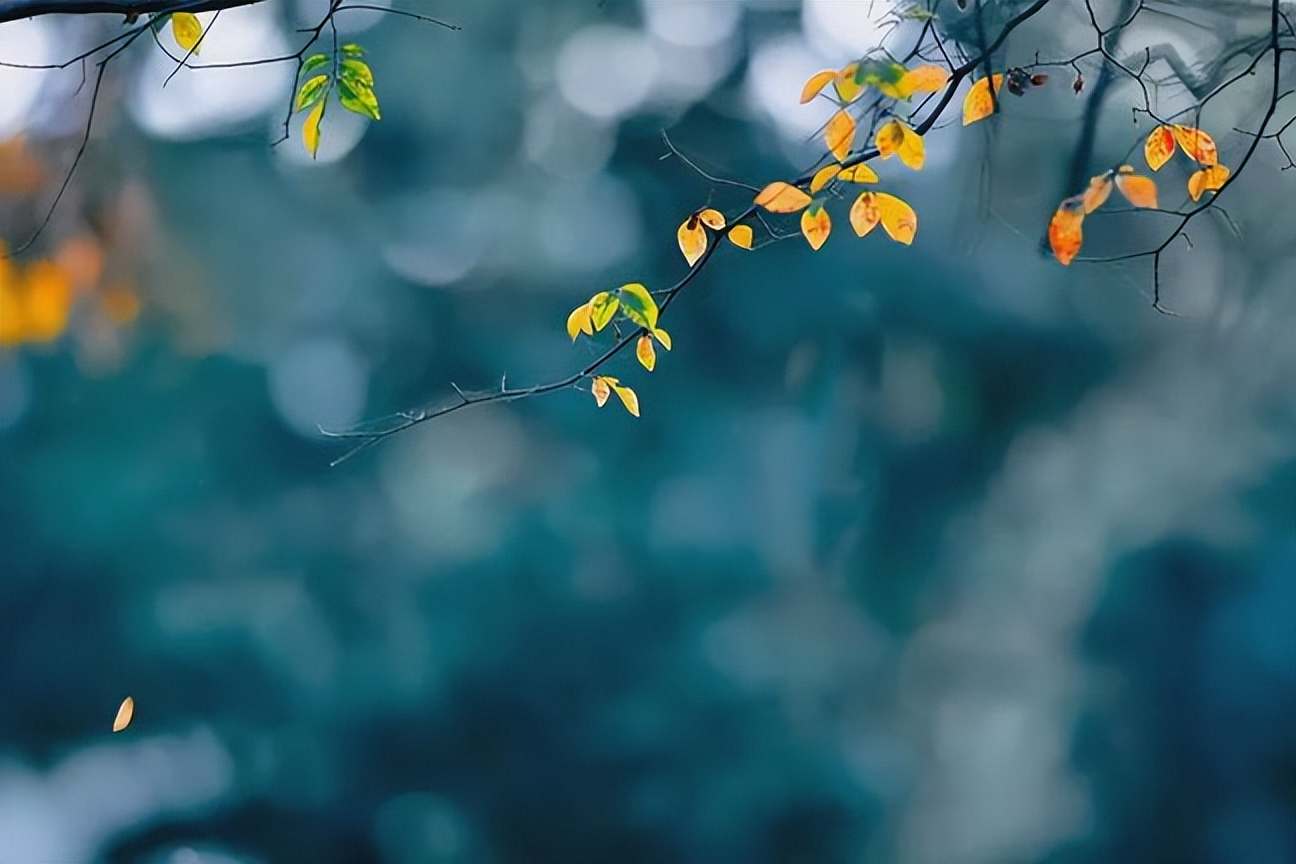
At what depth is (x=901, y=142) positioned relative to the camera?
1520 millimetres

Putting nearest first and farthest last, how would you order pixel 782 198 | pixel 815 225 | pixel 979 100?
pixel 782 198, pixel 815 225, pixel 979 100

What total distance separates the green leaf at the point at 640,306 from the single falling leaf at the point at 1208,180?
1003 millimetres

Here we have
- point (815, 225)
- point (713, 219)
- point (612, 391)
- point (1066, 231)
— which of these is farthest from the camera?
point (612, 391)

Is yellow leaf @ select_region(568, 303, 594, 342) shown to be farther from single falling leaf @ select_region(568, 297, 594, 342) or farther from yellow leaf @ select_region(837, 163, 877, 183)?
yellow leaf @ select_region(837, 163, 877, 183)

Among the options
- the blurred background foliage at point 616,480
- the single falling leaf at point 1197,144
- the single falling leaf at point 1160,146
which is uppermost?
the single falling leaf at point 1160,146

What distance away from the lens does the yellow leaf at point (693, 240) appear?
1.92m

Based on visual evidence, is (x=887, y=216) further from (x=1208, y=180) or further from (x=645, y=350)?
(x=1208, y=180)

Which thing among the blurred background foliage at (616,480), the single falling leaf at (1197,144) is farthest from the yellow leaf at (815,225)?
the single falling leaf at (1197,144)

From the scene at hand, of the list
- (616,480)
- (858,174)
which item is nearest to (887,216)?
(858,174)

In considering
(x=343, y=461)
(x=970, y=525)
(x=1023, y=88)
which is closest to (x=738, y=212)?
→ (x=1023, y=88)

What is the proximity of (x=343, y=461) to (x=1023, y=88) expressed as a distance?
1450 millimetres

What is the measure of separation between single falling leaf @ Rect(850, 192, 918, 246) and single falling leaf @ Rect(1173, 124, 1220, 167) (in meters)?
0.46

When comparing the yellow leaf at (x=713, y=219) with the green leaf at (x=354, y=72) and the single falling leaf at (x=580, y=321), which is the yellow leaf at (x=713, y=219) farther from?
the green leaf at (x=354, y=72)

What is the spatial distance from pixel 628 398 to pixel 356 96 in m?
0.74
